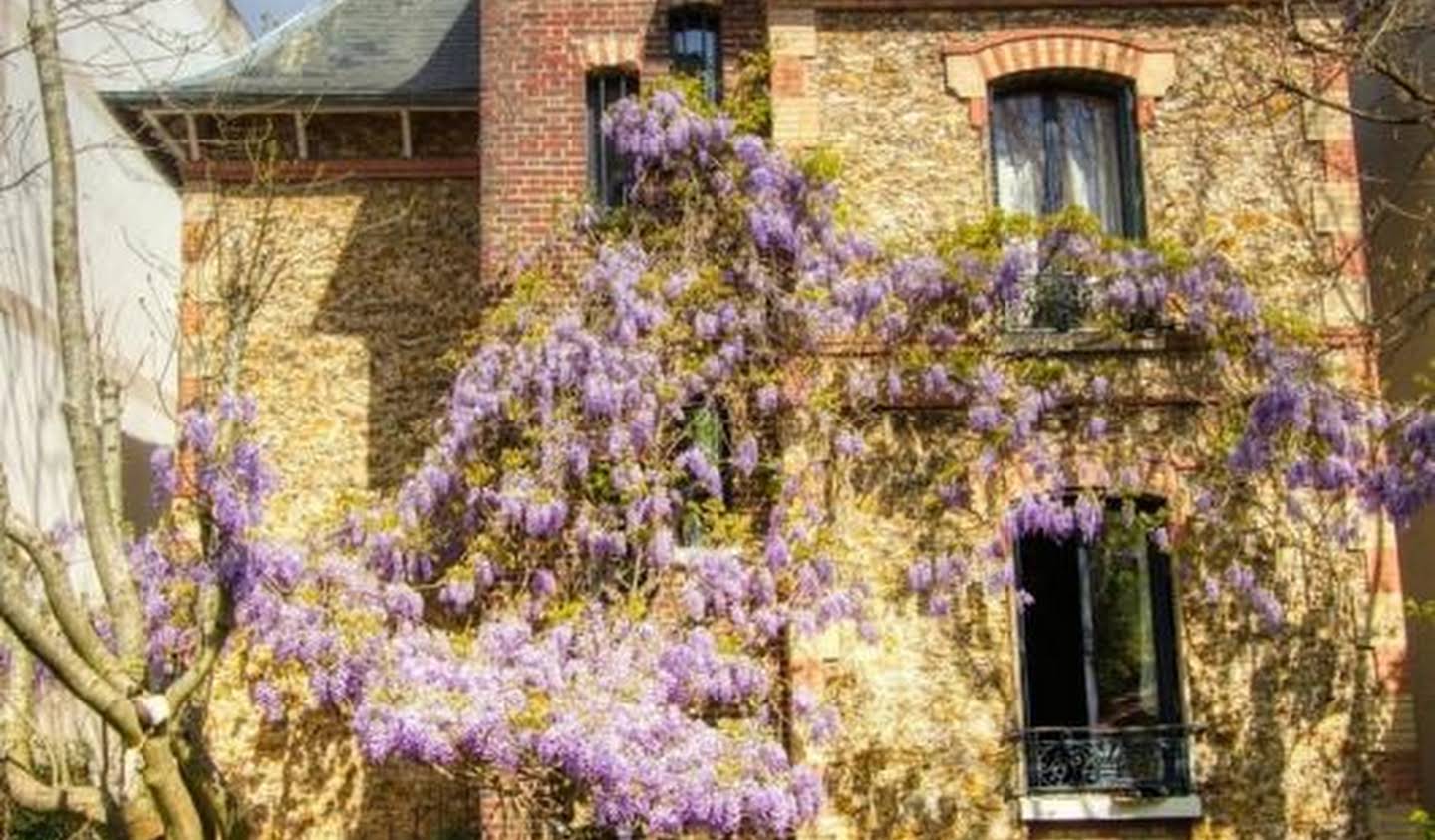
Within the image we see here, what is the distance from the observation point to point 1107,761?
1283 cm

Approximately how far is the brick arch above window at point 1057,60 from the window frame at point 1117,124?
8cm

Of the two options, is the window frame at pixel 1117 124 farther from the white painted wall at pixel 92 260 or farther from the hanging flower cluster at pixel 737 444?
the white painted wall at pixel 92 260

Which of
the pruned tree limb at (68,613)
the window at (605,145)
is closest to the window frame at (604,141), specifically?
the window at (605,145)

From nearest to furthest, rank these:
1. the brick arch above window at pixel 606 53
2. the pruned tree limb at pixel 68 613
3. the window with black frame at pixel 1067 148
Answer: the pruned tree limb at pixel 68 613 → the window with black frame at pixel 1067 148 → the brick arch above window at pixel 606 53

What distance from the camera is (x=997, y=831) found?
12758mm

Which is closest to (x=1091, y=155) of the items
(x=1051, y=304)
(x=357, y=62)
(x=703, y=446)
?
(x=1051, y=304)

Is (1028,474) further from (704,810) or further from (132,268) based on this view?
(132,268)

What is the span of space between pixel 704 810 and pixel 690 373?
3358 millimetres

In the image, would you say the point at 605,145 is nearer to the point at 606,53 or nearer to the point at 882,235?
the point at 606,53

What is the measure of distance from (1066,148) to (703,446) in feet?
12.0

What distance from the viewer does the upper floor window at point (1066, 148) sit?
14086mm

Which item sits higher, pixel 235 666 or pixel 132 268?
pixel 132 268

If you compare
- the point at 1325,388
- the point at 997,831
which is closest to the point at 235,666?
the point at 997,831

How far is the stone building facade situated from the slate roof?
0.15 ft
